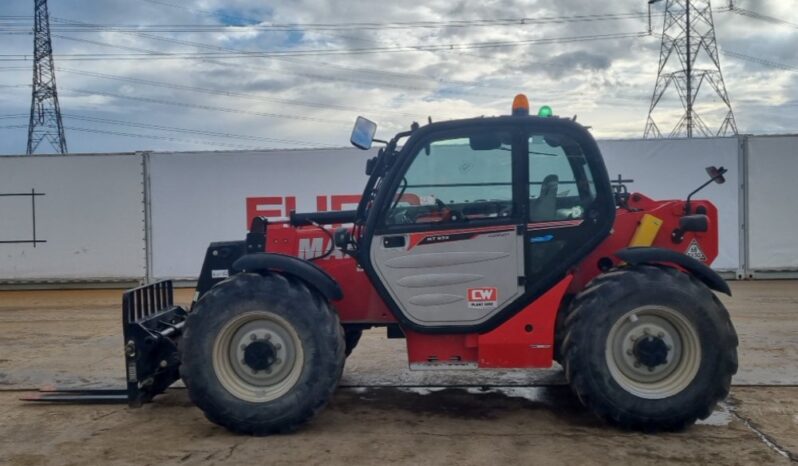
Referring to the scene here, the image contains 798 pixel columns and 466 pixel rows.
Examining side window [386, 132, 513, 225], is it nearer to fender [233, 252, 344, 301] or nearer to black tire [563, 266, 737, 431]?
fender [233, 252, 344, 301]

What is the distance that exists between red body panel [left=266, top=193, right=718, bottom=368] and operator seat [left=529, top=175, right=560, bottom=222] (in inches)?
2.9

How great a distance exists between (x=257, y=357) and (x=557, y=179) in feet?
8.06

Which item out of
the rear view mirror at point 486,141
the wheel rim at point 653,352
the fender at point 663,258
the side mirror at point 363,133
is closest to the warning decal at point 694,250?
the fender at point 663,258

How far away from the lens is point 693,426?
507 cm

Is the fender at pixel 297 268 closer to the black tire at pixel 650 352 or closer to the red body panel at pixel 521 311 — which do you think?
the red body panel at pixel 521 311

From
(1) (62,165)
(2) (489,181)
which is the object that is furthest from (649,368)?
(1) (62,165)

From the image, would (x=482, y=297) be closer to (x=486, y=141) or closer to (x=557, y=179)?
(x=557, y=179)

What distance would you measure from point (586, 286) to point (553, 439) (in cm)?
107

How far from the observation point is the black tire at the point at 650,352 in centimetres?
481

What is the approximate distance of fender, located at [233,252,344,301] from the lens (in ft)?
16.5

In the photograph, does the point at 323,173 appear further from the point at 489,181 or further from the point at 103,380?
the point at 489,181

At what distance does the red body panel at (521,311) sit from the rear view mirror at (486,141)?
0.63 meters

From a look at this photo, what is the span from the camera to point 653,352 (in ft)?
16.0

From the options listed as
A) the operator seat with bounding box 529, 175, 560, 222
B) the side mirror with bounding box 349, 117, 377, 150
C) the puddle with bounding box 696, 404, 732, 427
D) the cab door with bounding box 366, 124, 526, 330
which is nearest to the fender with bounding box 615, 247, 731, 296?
the operator seat with bounding box 529, 175, 560, 222
